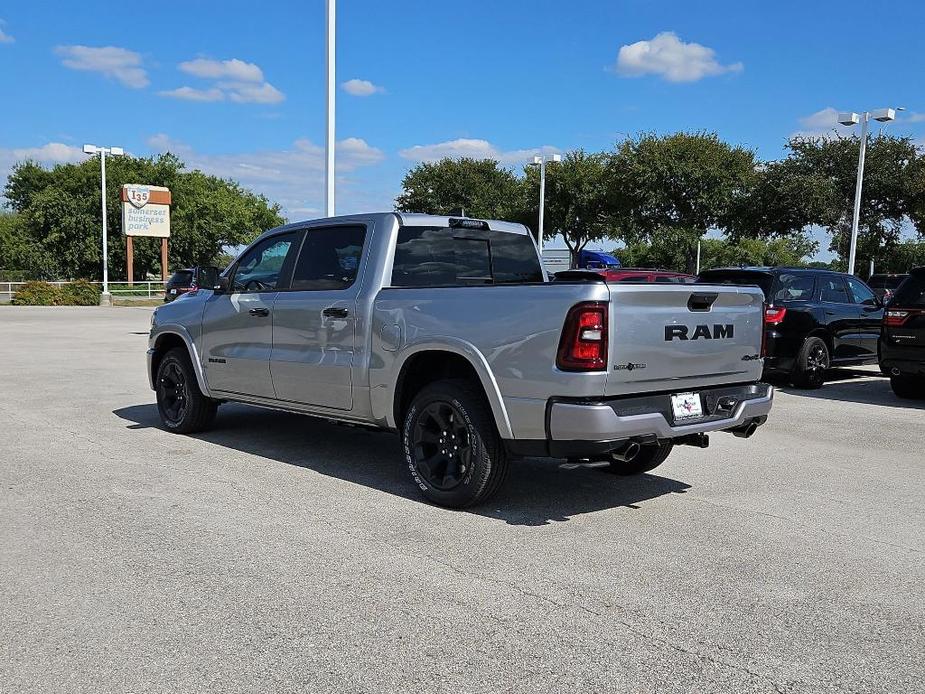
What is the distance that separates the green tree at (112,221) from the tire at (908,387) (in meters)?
48.7

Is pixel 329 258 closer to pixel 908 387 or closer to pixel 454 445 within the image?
pixel 454 445

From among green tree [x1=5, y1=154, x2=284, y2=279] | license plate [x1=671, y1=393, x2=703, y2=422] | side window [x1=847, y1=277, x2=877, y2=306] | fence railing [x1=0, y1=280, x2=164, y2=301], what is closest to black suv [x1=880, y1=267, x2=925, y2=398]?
side window [x1=847, y1=277, x2=877, y2=306]

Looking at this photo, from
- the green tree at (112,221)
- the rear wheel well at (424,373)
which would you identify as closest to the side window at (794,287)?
the rear wheel well at (424,373)

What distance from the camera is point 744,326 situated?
568 centimetres

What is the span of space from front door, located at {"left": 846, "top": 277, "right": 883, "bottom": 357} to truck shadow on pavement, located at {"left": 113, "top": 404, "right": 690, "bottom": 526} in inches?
295

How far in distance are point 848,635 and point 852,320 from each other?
9.81 meters

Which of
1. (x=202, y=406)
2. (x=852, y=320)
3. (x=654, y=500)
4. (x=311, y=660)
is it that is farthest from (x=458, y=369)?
(x=852, y=320)

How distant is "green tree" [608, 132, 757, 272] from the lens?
40.0 m

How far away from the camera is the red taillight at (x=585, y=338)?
189 inches

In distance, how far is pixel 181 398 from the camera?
8094mm

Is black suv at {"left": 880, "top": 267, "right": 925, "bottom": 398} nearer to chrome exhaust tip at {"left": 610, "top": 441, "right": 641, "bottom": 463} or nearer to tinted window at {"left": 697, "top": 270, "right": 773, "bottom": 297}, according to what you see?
tinted window at {"left": 697, "top": 270, "right": 773, "bottom": 297}

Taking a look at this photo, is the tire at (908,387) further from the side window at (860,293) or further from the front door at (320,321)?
the front door at (320,321)

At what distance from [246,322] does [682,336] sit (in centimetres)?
Answer: 369

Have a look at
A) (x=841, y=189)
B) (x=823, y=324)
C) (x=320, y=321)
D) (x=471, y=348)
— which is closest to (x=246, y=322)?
(x=320, y=321)
